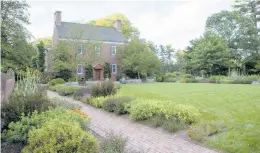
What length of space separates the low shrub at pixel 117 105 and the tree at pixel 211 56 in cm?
2237

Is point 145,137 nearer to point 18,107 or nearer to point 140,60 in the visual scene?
point 18,107

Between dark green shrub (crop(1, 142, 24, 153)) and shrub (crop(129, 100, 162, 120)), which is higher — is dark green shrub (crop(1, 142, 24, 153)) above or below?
below

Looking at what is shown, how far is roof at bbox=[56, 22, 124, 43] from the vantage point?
2447 cm

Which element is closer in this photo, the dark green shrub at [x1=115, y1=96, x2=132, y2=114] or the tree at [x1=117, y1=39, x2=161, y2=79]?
the dark green shrub at [x1=115, y1=96, x2=132, y2=114]

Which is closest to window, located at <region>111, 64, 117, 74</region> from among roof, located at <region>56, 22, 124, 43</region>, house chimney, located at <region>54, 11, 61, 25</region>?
roof, located at <region>56, 22, 124, 43</region>

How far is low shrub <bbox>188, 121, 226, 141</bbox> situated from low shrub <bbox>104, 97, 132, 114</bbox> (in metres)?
3.37

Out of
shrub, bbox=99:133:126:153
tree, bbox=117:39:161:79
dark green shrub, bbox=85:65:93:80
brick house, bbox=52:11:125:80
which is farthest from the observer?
dark green shrub, bbox=85:65:93:80

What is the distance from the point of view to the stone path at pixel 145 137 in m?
4.81

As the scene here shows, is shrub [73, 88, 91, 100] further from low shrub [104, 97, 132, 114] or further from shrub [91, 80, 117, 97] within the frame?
low shrub [104, 97, 132, 114]

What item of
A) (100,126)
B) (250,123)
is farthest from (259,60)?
(100,126)

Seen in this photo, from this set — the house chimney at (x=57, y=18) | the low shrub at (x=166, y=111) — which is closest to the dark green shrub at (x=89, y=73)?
the house chimney at (x=57, y=18)

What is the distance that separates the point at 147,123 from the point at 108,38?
26402 millimetres

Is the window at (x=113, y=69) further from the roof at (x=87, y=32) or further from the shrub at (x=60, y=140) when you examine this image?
the shrub at (x=60, y=140)

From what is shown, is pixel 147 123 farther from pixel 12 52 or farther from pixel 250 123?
pixel 12 52
